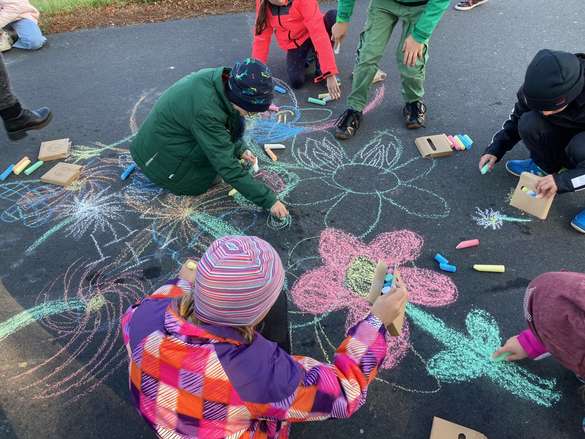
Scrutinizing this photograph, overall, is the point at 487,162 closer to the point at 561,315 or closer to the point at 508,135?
the point at 508,135

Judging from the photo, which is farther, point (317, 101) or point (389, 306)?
point (317, 101)

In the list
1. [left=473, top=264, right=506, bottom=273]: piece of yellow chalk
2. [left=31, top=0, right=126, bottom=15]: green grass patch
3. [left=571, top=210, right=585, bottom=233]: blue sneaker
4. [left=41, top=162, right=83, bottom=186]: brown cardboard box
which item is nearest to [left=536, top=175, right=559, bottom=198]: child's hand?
[left=571, top=210, right=585, bottom=233]: blue sneaker

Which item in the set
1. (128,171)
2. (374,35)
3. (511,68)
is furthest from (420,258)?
(511,68)

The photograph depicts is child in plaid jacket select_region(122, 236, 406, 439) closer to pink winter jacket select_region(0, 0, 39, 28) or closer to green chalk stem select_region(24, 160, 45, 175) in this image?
green chalk stem select_region(24, 160, 45, 175)

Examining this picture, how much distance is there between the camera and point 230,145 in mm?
2617

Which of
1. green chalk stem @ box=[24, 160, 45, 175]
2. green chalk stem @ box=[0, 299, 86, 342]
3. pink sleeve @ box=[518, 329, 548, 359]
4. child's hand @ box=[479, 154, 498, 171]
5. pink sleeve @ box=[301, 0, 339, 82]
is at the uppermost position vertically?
pink sleeve @ box=[301, 0, 339, 82]

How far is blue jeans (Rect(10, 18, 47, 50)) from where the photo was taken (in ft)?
16.6

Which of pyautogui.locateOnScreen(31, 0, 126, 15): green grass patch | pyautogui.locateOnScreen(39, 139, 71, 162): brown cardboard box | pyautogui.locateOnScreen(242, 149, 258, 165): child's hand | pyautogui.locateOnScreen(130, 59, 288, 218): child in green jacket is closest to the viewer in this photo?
pyautogui.locateOnScreen(130, 59, 288, 218): child in green jacket

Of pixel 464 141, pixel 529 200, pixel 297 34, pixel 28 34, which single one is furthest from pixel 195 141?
pixel 28 34

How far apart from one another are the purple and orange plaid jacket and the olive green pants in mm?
2590

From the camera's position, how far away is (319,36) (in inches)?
151

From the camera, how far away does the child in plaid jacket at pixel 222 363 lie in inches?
50.6

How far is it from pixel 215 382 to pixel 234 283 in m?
0.30

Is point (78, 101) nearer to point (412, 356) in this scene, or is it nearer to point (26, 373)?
point (26, 373)
